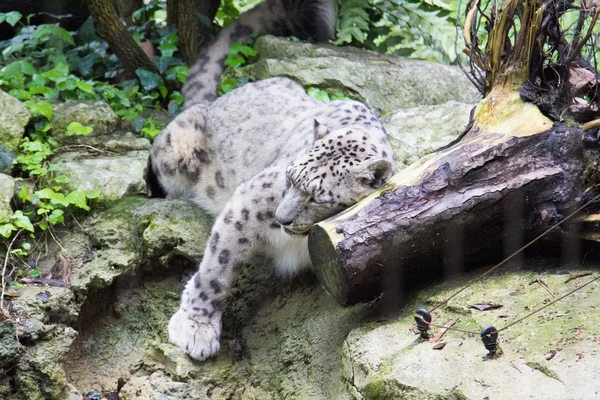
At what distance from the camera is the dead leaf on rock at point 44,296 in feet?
15.6

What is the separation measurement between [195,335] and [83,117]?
227cm

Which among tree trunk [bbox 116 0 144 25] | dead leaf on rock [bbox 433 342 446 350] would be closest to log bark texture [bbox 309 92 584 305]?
dead leaf on rock [bbox 433 342 446 350]

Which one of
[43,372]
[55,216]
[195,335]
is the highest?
[55,216]

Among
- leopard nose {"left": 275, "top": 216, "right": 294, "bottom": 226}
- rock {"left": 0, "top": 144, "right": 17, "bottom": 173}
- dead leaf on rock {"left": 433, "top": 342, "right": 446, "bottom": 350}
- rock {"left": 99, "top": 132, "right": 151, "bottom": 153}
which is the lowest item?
rock {"left": 99, "top": 132, "right": 151, "bottom": 153}

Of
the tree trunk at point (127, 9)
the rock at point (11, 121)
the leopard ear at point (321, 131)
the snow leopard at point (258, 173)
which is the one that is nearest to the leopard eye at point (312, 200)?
the snow leopard at point (258, 173)

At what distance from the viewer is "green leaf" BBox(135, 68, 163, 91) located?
6.82 m

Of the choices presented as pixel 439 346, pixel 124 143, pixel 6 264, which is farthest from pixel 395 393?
pixel 124 143

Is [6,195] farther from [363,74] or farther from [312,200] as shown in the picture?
[363,74]

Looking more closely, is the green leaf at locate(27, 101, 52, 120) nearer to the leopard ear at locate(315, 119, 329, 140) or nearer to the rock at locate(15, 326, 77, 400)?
the rock at locate(15, 326, 77, 400)

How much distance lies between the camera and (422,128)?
5773 mm

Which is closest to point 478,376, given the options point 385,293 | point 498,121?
point 385,293

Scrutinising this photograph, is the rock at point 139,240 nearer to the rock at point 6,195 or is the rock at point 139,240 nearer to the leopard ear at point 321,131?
the rock at point 6,195

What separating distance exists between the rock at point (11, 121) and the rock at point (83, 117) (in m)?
0.23

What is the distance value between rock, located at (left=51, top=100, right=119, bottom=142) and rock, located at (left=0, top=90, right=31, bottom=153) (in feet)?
0.77
